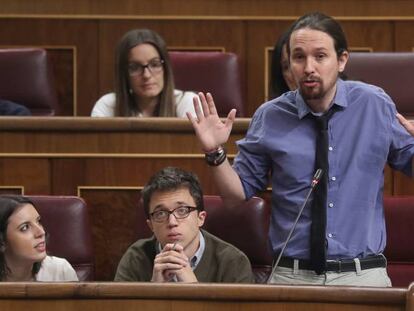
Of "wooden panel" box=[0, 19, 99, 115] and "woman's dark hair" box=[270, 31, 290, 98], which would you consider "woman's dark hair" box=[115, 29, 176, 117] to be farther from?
"wooden panel" box=[0, 19, 99, 115]

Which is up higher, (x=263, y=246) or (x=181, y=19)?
(x=181, y=19)

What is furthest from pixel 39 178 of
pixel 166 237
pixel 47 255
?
pixel 166 237

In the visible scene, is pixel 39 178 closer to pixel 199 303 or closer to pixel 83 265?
pixel 83 265

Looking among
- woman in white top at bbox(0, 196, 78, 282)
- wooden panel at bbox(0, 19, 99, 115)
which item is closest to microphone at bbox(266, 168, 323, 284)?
woman in white top at bbox(0, 196, 78, 282)

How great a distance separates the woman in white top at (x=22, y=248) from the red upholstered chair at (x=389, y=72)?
576mm

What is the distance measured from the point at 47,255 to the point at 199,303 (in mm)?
422

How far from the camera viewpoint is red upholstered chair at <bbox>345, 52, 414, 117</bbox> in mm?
1601

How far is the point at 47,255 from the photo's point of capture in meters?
1.26

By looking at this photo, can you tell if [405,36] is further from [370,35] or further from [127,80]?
[127,80]

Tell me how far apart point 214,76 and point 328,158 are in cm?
64

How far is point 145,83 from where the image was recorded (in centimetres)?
159

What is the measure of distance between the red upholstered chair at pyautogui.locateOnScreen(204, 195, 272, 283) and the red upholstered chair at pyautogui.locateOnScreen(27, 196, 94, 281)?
0.14m

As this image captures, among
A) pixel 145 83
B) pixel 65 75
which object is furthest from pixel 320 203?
pixel 65 75

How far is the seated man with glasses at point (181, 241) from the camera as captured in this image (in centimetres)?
118
